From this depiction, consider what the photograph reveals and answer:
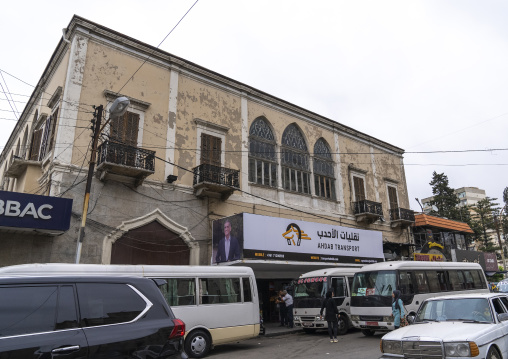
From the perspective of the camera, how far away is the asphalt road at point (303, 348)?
10141 millimetres

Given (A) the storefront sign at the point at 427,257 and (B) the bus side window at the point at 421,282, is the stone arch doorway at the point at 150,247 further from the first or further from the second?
(A) the storefront sign at the point at 427,257

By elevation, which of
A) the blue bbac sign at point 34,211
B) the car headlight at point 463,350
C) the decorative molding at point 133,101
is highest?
the decorative molding at point 133,101

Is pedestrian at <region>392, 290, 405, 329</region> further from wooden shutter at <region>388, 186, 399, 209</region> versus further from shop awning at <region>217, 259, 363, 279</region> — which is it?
wooden shutter at <region>388, 186, 399, 209</region>

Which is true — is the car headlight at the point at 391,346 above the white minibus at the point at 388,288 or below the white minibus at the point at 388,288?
below

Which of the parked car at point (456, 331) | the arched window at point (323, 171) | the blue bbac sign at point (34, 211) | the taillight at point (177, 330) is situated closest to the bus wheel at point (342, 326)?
the parked car at point (456, 331)

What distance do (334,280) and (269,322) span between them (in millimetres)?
6248

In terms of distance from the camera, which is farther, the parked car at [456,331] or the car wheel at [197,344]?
the car wheel at [197,344]

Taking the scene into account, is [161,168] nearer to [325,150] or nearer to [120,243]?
[120,243]

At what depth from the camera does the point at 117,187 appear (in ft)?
53.5

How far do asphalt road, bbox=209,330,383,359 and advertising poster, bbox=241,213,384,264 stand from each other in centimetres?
380

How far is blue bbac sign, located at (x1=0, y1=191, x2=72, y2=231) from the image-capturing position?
40.6 feet

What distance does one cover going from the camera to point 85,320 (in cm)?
400

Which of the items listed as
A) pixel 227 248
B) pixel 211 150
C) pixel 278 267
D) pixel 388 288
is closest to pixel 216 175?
pixel 211 150

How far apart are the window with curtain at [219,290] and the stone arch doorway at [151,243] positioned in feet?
19.5
